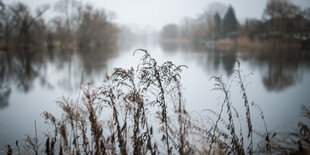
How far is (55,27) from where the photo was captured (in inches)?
1607

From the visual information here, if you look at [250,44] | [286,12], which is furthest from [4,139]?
[250,44]

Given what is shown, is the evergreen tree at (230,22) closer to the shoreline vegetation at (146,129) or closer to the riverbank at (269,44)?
the riverbank at (269,44)

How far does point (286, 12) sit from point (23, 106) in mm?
30156

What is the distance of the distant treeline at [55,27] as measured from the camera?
105 feet

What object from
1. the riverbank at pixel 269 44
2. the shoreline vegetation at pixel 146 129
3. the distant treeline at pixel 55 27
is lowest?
the shoreline vegetation at pixel 146 129

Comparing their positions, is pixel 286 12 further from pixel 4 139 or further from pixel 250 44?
pixel 4 139

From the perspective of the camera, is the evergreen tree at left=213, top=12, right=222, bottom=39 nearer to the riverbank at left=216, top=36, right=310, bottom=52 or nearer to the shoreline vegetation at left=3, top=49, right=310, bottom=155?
the riverbank at left=216, top=36, right=310, bottom=52

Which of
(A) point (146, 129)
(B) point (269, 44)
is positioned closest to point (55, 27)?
(B) point (269, 44)

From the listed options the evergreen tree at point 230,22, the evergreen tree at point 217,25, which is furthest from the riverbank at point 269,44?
the evergreen tree at point 217,25

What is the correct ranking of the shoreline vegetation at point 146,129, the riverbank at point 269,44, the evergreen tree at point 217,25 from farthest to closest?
1. the evergreen tree at point 217,25
2. the riverbank at point 269,44
3. the shoreline vegetation at point 146,129

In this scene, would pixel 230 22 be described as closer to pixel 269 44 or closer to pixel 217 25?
pixel 217 25

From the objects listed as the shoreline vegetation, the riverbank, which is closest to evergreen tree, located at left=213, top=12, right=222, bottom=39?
the riverbank

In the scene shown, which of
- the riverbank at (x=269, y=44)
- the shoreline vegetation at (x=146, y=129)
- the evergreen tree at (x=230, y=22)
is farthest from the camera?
the evergreen tree at (x=230, y=22)

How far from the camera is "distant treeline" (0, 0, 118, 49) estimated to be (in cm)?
3216
